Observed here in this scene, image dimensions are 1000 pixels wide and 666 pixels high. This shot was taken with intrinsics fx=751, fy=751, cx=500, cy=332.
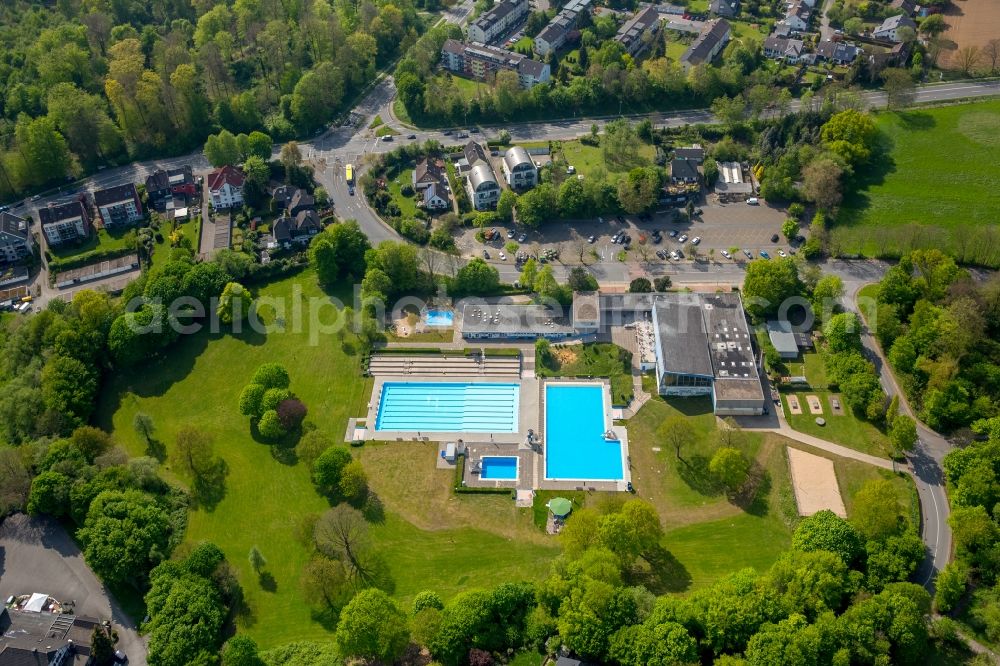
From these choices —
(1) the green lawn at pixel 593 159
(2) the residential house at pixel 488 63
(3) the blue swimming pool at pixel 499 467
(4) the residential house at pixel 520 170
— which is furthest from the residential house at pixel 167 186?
(3) the blue swimming pool at pixel 499 467

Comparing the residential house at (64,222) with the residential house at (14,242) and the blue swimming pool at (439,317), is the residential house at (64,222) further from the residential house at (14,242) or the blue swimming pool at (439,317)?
the blue swimming pool at (439,317)

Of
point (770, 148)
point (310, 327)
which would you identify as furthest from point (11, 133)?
point (770, 148)

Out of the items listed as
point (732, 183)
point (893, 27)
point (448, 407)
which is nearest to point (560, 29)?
point (732, 183)

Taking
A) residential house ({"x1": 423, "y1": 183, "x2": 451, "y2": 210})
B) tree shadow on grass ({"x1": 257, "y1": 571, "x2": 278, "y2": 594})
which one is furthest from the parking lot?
tree shadow on grass ({"x1": 257, "y1": 571, "x2": 278, "y2": 594})

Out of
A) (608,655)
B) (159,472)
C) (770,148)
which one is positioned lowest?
(159,472)

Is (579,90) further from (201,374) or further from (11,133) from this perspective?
(11,133)
